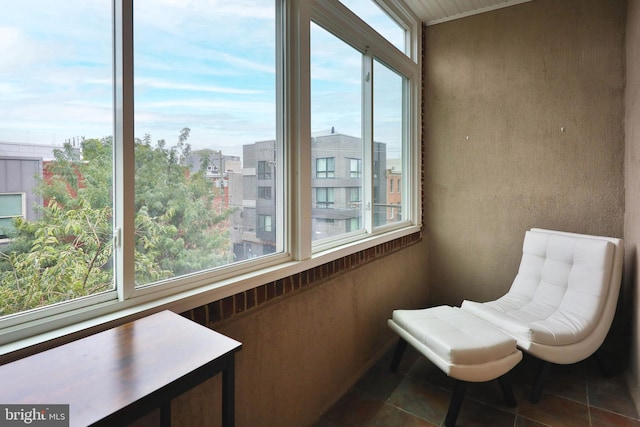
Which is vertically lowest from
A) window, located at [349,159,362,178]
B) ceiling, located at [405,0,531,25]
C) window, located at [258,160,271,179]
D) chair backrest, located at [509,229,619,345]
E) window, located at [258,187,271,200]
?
chair backrest, located at [509,229,619,345]

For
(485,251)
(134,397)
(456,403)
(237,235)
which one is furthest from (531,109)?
(134,397)

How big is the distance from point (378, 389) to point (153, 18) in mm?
2240

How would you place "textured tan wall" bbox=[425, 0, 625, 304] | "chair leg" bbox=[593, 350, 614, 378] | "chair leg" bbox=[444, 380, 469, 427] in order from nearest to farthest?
"chair leg" bbox=[444, 380, 469, 427] → "chair leg" bbox=[593, 350, 614, 378] → "textured tan wall" bbox=[425, 0, 625, 304]

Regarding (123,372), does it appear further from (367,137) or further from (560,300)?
(560,300)

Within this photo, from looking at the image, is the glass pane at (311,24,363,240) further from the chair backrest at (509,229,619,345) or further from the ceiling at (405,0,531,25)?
the chair backrest at (509,229,619,345)

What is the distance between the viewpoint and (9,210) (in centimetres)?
93

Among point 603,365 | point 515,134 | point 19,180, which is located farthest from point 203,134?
point 603,365

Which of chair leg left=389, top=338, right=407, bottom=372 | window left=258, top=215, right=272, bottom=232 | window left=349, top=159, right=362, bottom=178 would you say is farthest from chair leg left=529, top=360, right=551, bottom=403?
window left=258, top=215, right=272, bottom=232

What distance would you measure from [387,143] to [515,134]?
110 cm

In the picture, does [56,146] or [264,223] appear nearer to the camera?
[56,146]

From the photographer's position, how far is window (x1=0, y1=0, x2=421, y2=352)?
97 centimetres

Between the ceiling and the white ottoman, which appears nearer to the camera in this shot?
the white ottoman

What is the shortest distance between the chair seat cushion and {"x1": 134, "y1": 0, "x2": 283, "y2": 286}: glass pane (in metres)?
0.97

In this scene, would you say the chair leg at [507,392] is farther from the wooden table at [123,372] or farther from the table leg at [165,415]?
the table leg at [165,415]
